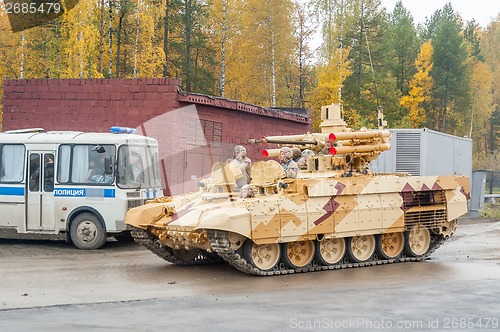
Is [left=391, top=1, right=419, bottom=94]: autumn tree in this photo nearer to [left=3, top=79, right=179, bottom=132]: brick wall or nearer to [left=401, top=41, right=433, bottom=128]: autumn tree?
[left=401, top=41, right=433, bottom=128]: autumn tree

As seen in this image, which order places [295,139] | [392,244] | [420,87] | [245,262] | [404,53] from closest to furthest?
[245,262]
[392,244]
[295,139]
[420,87]
[404,53]

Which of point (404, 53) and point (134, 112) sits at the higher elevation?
point (404, 53)

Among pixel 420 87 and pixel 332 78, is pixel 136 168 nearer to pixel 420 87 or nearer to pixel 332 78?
pixel 332 78

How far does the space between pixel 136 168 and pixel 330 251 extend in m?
5.15

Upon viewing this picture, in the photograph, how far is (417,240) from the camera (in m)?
16.5

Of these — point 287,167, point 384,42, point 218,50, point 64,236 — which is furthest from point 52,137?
point 384,42

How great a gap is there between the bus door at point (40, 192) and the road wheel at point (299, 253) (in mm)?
5937

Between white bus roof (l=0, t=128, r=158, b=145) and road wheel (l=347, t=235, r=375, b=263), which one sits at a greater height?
white bus roof (l=0, t=128, r=158, b=145)

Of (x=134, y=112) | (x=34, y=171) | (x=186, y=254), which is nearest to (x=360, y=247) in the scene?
(x=186, y=254)

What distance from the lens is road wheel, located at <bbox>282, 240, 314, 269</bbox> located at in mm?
14528

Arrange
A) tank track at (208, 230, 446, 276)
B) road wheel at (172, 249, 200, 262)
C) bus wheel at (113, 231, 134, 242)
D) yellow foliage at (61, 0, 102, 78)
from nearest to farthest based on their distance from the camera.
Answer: tank track at (208, 230, 446, 276) → road wheel at (172, 249, 200, 262) → bus wheel at (113, 231, 134, 242) → yellow foliage at (61, 0, 102, 78)

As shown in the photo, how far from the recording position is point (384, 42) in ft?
167

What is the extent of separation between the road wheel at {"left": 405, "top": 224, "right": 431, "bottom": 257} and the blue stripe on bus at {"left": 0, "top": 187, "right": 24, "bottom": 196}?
812cm

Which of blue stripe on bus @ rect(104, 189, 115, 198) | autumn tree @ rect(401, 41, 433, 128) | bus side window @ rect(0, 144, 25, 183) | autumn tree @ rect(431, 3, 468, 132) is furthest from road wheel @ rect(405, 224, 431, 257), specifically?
autumn tree @ rect(431, 3, 468, 132)
